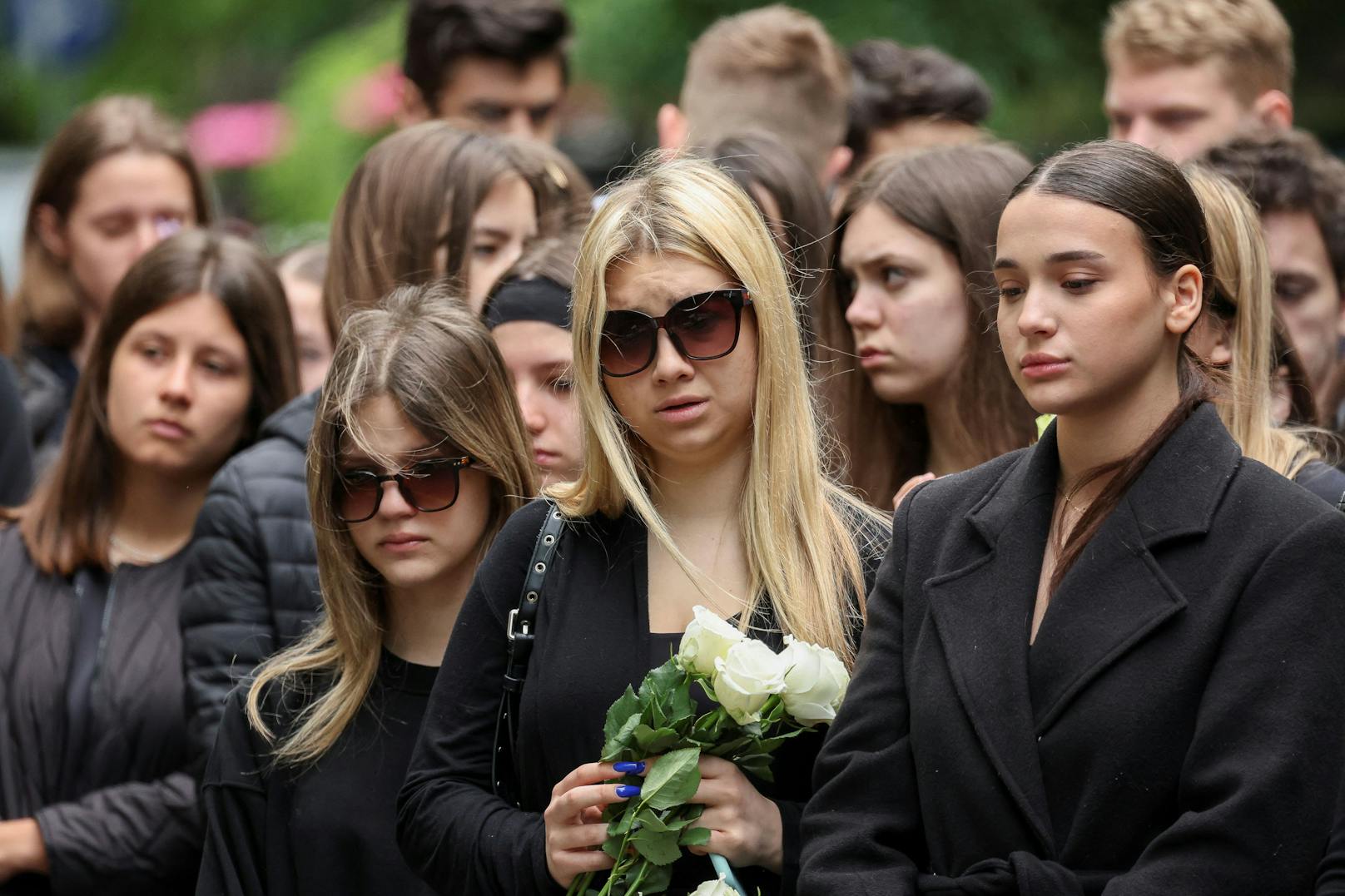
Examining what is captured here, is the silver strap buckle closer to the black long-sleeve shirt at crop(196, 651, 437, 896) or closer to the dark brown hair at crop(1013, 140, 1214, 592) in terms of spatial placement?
the black long-sleeve shirt at crop(196, 651, 437, 896)

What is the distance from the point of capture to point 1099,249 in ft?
9.20

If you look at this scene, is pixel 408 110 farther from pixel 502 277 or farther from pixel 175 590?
pixel 175 590

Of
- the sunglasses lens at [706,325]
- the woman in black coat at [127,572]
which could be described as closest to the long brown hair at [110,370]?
the woman in black coat at [127,572]

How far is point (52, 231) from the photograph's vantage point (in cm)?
612

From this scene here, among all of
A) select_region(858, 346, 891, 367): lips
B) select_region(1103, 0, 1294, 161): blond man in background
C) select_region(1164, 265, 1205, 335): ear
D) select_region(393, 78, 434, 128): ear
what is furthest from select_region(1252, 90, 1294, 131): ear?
select_region(1164, 265, 1205, 335): ear

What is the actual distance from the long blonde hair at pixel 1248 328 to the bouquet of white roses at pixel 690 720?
1019 mm

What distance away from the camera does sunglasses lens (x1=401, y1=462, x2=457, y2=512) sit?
3748mm

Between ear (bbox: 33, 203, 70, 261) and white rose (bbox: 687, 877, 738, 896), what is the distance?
4028 millimetres

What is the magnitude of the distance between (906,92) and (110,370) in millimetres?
3107

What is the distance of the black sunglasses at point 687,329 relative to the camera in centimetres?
329

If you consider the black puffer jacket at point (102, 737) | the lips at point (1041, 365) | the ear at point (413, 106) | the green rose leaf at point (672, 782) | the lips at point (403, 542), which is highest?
the ear at point (413, 106)

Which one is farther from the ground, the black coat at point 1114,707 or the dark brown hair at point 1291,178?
the dark brown hair at point 1291,178

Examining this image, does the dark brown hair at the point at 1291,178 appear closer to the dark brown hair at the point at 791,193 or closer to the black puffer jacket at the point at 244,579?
the dark brown hair at the point at 791,193

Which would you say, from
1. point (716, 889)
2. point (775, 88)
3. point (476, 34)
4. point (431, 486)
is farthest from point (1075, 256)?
point (476, 34)
